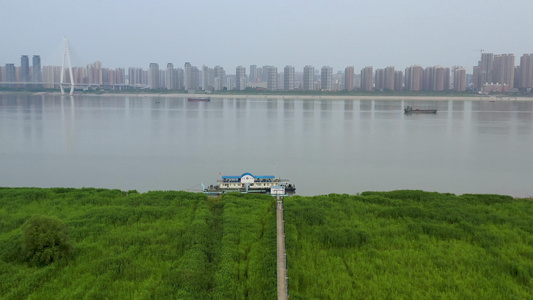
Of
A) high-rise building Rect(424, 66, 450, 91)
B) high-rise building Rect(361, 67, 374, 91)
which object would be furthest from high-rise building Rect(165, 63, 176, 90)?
high-rise building Rect(424, 66, 450, 91)

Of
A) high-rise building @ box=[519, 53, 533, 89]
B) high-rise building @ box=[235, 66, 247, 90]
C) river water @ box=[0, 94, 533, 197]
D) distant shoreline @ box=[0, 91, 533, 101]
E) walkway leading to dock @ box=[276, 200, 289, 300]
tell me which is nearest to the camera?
walkway leading to dock @ box=[276, 200, 289, 300]

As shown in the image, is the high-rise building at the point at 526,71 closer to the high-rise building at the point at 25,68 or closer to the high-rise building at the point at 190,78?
the high-rise building at the point at 190,78

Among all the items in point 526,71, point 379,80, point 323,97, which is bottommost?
point 323,97

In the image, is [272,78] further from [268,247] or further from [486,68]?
[268,247]

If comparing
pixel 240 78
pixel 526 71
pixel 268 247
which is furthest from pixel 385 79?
pixel 268 247

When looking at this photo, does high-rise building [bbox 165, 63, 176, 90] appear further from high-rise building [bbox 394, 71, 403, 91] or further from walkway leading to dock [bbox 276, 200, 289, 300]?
walkway leading to dock [bbox 276, 200, 289, 300]

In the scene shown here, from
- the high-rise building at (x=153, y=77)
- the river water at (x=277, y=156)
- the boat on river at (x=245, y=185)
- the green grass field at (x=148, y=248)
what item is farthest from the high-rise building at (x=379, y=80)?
the green grass field at (x=148, y=248)

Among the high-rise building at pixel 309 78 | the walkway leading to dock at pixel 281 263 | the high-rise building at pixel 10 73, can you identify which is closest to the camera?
the walkway leading to dock at pixel 281 263
